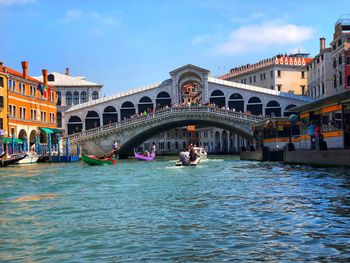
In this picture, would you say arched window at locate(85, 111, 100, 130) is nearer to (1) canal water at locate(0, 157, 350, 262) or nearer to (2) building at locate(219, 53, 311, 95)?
(2) building at locate(219, 53, 311, 95)

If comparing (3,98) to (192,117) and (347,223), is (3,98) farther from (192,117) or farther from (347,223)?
(347,223)

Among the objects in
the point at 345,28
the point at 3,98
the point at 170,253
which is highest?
the point at 345,28

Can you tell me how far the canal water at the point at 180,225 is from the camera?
20.2ft

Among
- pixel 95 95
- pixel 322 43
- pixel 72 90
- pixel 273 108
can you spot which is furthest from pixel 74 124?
pixel 322 43

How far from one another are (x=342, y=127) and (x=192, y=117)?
25.5 metres

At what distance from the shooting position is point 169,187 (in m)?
14.0

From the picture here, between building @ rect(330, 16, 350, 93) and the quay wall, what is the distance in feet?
55.4

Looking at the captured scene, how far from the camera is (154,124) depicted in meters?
44.9

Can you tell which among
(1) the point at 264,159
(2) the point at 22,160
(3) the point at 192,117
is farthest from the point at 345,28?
(2) the point at 22,160

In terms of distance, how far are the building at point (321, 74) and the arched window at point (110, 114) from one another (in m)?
19.9

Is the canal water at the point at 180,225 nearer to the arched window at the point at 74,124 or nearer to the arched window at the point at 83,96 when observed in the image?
the arched window at the point at 74,124

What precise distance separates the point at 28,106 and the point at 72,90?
1657cm

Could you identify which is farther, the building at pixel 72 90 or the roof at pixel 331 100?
the building at pixel 72 90

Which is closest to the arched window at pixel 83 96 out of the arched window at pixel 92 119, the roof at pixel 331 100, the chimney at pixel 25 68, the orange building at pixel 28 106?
the arched window at pixel 92 119
